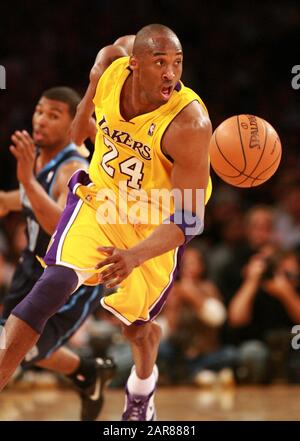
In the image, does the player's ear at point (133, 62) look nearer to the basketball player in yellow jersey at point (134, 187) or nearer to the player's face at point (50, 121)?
the basketball player in yellow jersey at point (134, 187)

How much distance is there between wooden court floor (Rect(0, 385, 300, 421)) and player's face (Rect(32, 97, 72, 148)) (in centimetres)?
185

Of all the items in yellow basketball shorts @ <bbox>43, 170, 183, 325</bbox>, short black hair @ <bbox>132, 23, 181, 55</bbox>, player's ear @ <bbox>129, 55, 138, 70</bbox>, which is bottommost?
yellow basketball shorts @ <bbox>43, 170, 183, 325</bbox>

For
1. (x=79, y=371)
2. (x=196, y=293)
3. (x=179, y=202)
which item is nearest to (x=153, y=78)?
(x=179, y=202)

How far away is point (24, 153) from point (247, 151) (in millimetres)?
1289

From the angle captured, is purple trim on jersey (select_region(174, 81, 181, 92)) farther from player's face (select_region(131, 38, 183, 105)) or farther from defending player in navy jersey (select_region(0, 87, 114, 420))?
defending player in navy jersey (select_region(0, 87, 114, 420))

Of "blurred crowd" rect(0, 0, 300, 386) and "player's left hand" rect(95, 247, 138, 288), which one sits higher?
"blurred crowd" rect(0, 0, 300, 386)

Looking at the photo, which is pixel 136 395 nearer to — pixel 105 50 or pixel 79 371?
pixel 79 371

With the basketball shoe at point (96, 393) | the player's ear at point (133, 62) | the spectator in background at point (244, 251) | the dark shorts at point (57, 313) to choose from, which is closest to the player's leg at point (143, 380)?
the basketball shoe at point (96, 393)

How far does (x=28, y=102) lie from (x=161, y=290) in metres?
6.41

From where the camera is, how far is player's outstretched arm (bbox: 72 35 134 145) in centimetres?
522

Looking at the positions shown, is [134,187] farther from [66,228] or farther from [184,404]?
[184,404]

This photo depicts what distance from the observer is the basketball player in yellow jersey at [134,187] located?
15.0ft

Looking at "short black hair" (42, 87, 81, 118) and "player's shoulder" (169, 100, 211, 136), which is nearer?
"player's shoulder" (169, 100, 211, 136)

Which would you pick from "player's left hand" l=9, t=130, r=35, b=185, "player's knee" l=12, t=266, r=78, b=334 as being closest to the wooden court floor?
"player's left hand" l=9, t=130, r=35, b=185
